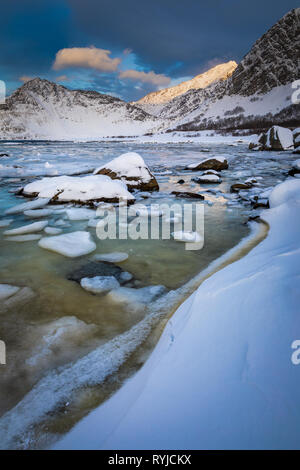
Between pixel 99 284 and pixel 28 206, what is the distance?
3.51 metres

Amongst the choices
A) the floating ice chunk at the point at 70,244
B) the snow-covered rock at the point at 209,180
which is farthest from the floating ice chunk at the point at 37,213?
→ the snow-covered rock at the point at 209,180

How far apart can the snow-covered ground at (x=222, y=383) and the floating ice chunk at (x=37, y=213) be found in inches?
146

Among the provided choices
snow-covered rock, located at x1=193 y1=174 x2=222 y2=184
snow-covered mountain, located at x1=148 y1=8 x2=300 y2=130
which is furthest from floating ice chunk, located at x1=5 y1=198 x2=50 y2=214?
snow-covered mountain, located at x1=148 y1=8 x2=300 y2=130

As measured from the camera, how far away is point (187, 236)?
3.40 m

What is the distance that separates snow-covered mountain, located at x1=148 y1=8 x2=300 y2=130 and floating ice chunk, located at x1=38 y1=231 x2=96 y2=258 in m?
82.0

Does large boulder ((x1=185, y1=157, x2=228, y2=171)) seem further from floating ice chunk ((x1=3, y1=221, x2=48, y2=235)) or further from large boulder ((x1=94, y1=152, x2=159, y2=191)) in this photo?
floating ice chunk ((x1=3, y1=221, x2=48, y2=235))

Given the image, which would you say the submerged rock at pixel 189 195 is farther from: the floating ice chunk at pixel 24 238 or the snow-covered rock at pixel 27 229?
the floating ice chunk at pixel 24 238

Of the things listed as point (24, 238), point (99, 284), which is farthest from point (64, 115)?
point (99, 284)

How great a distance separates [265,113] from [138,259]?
97.5 meters

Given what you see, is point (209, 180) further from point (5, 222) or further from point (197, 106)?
point (197, 106)

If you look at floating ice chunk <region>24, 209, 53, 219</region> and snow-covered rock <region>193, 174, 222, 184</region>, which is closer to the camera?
floating ice chunk <region>24, 209, 53, 219</region>

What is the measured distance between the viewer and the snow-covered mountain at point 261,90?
267 ft

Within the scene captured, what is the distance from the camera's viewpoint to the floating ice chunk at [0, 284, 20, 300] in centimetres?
206
